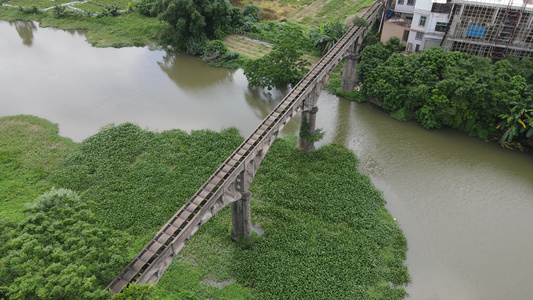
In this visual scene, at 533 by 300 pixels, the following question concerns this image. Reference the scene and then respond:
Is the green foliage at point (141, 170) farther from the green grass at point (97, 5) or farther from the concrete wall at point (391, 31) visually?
the green grass at point (97, 5)

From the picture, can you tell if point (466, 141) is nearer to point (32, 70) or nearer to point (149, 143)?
point (149, 143)

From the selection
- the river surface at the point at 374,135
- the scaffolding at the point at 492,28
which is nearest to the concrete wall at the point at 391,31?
the scaffolding at the point at 492,28

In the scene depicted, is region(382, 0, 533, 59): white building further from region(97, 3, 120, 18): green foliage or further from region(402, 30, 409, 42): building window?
region(97, 3, 120, 18): green foliage

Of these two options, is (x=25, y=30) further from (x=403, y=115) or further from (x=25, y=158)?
(x=403, y=115)

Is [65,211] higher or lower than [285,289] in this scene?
higher

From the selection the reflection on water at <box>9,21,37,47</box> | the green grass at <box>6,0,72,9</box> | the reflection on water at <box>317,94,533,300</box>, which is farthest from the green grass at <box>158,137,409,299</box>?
the green grass at <box>6,0,72,9</box>

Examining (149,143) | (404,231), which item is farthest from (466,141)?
(149,143)

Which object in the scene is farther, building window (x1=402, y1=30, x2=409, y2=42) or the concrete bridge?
building window (x1=402, y1=30, x2=409, y2=42)
